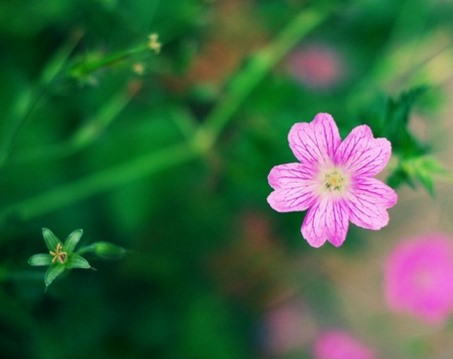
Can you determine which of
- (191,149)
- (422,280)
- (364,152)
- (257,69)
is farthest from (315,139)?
(422,280)

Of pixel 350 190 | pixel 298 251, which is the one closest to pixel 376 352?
pixel 298 251

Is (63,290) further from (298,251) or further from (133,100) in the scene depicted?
(298,251)

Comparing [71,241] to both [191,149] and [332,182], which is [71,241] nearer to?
[332,182]

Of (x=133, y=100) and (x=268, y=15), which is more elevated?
(x=268, y=15)

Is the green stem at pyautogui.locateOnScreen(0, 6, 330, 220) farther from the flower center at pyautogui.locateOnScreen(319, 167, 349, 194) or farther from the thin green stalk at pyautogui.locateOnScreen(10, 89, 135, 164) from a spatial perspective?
the flower center at pyautogui.locateOnScreen(319, 167, 349, 194)

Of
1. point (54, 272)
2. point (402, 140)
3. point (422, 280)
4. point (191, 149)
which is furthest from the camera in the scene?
point (422, 280)

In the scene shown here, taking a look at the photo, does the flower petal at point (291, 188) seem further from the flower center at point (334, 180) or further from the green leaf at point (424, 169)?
the green leaf at point (424, 169)
